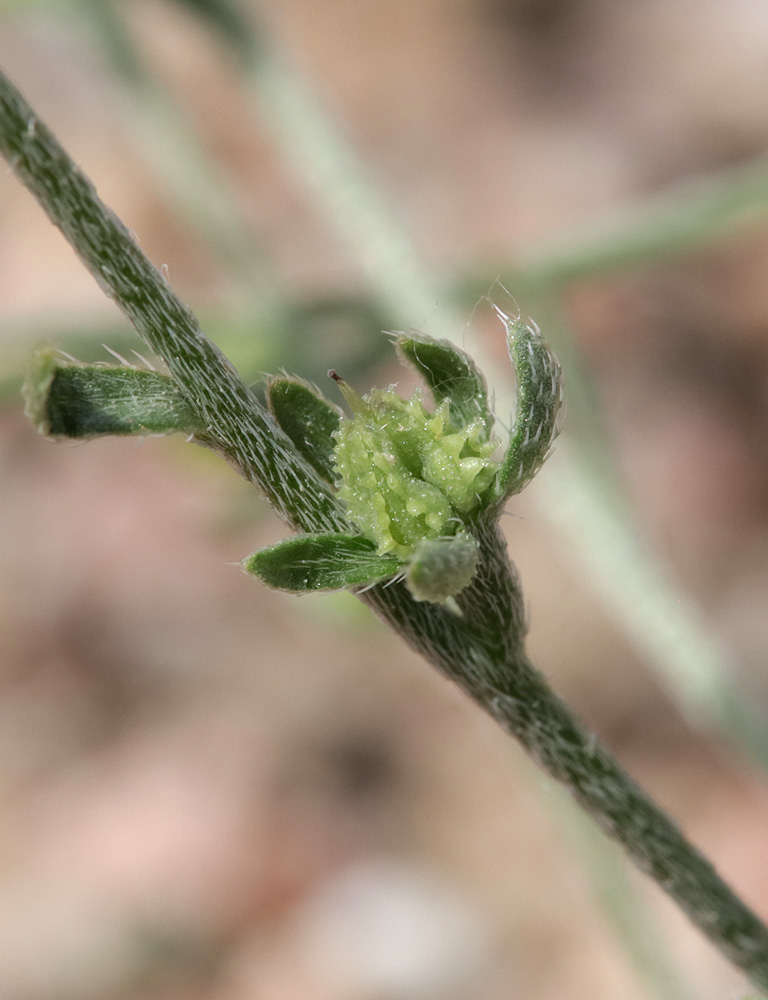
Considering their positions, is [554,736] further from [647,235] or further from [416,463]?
[647,235]

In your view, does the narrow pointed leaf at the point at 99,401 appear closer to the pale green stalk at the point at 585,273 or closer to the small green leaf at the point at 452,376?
the small green leaf at the point at 452,376

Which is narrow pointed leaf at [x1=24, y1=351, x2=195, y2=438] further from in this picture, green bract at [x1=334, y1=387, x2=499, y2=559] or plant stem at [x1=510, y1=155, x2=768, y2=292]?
plant stem at [x1=510, y1=155, x2=768, y2=292]

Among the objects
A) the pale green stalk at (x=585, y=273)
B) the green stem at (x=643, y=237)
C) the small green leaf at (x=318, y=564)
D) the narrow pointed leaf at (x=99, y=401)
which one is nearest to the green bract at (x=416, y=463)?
the small green leaf at (x=318, y=564)

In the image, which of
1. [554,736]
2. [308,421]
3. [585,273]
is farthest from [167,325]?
[585,273]

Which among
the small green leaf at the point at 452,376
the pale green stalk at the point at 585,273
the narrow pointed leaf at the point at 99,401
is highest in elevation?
the pale green stalk at the point at 585,273

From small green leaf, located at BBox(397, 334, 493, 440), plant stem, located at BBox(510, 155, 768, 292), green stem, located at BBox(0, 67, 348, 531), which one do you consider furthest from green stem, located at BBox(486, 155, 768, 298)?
green stem, located at BBox(0, 67, 348, 531)
